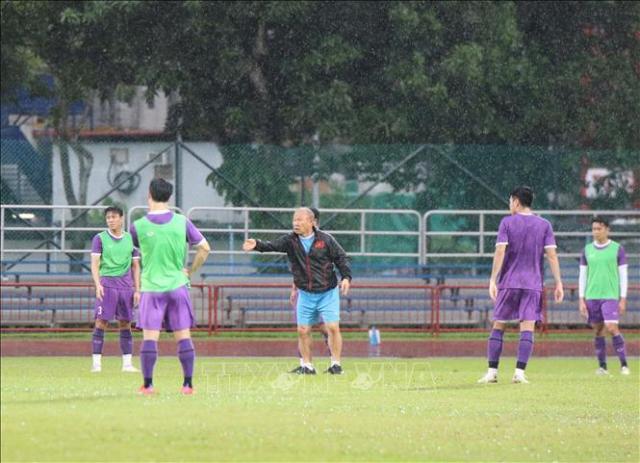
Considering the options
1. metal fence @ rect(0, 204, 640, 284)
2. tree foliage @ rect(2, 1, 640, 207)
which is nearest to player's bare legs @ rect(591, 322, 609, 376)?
metal fence @ rect(0, 204, 640, 284)

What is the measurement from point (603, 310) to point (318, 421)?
31.6 feet

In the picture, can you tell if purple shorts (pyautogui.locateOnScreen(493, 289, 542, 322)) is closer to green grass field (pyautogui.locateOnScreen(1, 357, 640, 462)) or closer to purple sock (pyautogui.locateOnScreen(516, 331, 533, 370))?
purple sock (pyautogui.locateOnScreen(516, 331, 533, 370))

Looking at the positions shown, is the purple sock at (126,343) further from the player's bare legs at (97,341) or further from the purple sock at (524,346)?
the purple sock at (524,346)

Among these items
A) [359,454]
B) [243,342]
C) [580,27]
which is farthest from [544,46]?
[359,454]

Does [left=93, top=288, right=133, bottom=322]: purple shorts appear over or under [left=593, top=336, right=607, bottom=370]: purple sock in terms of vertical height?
over

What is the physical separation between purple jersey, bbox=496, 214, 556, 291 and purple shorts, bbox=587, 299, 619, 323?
389 cm

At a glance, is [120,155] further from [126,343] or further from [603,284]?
[603,284]

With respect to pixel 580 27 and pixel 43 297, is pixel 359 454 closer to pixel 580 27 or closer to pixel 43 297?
pixel 43 297

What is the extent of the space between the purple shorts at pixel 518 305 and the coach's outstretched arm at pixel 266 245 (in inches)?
99.2

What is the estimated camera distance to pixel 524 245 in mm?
18656

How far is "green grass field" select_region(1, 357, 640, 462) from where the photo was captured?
39.5 ft

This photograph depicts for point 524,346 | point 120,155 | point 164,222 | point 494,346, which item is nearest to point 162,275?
point 164,222

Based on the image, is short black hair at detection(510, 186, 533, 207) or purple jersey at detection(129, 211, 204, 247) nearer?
purple jersey at detection(129, 211, 204, 247)

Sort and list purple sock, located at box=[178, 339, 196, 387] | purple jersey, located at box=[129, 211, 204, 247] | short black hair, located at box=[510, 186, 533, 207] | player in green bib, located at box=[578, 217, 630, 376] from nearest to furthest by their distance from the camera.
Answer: purple jersey, located at box=[129, 211, 204, 247] < purple sock, located at box=[178, 339, 196, 387] < short black hair, located at box=[510, 186, 533, 207] < player in green bib, located at box=[578, 217, 630, 376]
